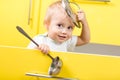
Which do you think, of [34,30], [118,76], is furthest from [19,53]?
[34,30]

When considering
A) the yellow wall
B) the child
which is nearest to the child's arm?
the child

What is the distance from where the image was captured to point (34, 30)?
1.43 m

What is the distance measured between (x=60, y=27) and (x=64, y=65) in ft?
0.92

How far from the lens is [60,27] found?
2.88 ft

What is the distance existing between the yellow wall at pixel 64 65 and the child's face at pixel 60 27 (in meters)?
0.26

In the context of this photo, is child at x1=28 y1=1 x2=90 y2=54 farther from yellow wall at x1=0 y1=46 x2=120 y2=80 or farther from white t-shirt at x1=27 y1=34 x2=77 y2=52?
yellow wall at x1=0 y1=46 x2=120 y2=80

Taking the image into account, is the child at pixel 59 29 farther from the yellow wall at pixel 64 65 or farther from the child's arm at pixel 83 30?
the yellow wall at pixel 64 65

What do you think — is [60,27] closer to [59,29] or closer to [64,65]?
[59,29]

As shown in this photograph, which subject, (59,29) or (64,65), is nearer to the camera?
A: (64,65)

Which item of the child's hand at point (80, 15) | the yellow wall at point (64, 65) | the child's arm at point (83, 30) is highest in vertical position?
the child's hand at point (80, 15)

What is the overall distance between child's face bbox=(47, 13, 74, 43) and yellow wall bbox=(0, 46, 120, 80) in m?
0.26

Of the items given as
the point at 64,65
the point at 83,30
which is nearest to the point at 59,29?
the point at 83,30

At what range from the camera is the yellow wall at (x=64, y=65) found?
1.99 feet

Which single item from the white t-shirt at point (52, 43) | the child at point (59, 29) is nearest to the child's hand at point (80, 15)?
the child at point (59, 29)
